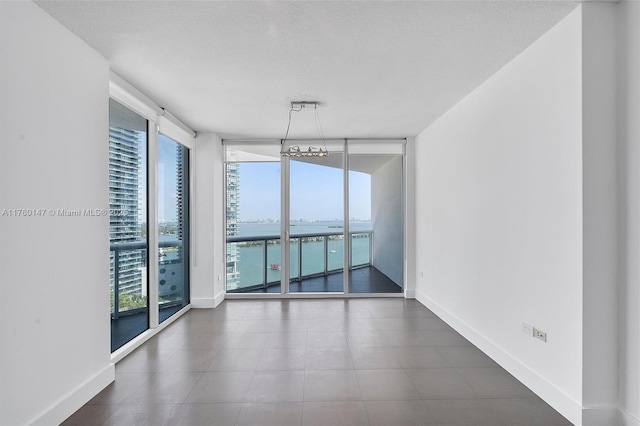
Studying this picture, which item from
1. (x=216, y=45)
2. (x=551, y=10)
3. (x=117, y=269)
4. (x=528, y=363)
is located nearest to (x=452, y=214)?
(x=528, y=363)

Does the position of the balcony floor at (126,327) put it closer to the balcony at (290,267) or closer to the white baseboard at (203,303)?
the white baseboard at (203,303)

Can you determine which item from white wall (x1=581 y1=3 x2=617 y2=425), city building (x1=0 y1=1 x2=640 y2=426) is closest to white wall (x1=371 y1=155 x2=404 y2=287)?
city building (x1=0 y1=1 x2=640 y2=426)

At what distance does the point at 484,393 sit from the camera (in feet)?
8.79

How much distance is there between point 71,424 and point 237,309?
301cm

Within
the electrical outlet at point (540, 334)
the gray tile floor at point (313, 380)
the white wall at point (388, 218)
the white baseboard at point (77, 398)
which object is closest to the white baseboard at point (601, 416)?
the gray tile floor at point (313, 380)

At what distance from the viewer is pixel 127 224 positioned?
3615 millimetres

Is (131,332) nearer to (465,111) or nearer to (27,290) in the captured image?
(27,290)

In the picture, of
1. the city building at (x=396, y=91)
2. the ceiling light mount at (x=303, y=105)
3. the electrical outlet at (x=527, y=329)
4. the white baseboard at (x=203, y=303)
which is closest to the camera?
the city building at (x=396, y=91)

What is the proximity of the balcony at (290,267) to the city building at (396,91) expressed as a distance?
8.37 feet

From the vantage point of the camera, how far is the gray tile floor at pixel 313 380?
2.38 meters

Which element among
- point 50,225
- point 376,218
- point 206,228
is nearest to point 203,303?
point 206,228

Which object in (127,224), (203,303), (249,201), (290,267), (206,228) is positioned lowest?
(203,303)

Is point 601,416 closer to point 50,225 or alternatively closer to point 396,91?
point 396,91

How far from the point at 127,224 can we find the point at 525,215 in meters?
3.78
